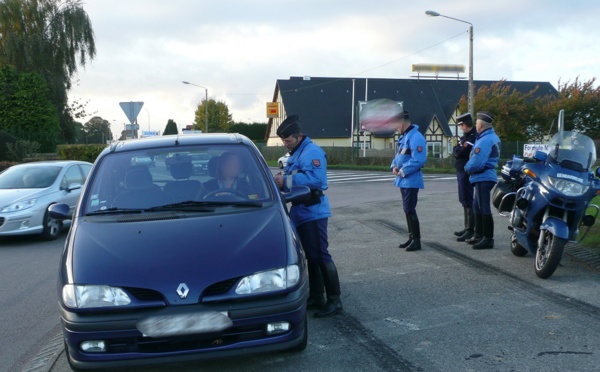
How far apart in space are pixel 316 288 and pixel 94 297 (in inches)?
93.5

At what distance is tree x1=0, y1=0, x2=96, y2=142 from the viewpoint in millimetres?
39906

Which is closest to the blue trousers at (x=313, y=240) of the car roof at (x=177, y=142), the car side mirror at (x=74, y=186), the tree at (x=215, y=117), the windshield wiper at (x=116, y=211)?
the car roof at (x=177, y=142)

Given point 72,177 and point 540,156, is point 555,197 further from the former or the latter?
point 72,177

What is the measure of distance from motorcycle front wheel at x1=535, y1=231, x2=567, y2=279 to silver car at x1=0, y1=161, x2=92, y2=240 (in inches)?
302

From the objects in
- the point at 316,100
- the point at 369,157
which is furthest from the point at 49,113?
the point at 316,100

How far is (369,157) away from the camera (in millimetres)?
48031

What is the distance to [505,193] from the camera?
8.48 m

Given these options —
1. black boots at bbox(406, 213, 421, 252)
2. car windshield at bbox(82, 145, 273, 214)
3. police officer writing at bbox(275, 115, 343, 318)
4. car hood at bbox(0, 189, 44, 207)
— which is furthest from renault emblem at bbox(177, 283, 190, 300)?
car hood at bbox(0, 189, 44, 207)

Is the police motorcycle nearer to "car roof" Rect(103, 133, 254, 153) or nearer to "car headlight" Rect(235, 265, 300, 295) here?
"car roof" Rect(103, 133, 254, 153)

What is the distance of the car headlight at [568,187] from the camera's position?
692 centimetres

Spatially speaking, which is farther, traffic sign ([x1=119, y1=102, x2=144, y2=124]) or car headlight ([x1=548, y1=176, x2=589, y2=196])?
traffic sign ([x1=119, y1=102, x2=144, y2=124])

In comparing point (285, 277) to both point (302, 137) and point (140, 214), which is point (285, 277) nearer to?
point (140, 214)

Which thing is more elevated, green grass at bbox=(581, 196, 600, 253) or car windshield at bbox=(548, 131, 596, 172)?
car windshield at bbox=(548, 131, 596, 172)

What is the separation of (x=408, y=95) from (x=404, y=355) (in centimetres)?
6979
